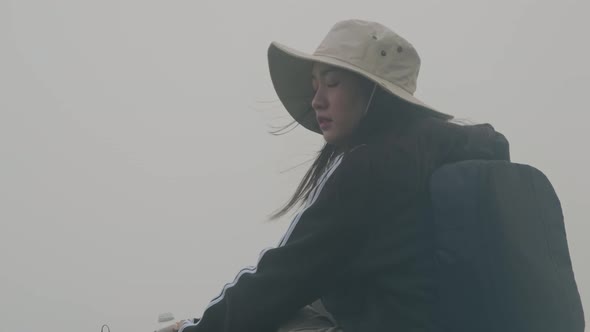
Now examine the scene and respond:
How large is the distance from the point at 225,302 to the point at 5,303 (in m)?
3.28

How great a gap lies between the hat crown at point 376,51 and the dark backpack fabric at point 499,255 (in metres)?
0.20

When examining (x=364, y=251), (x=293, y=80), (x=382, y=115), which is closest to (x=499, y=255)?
(x=364, y=251)

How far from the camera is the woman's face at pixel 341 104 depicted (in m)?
0.68

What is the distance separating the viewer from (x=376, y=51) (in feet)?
2.15

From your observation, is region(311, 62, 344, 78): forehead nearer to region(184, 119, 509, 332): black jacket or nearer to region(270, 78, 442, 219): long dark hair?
region(270, 78, 442, 219): long dark hair

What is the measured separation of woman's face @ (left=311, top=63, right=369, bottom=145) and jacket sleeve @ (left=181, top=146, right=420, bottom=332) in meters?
0.16

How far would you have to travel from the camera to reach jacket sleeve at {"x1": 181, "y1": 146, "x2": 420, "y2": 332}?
0.52 m

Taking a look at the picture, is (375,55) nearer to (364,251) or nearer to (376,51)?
(376,51)

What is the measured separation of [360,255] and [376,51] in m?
0.27

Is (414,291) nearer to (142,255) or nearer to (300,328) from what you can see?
(300,328)

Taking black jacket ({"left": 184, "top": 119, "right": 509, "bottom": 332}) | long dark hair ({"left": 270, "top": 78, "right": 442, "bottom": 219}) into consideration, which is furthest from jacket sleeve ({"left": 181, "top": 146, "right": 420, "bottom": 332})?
long dark hair ({"left": 270, "top": 78, "right": 442, "bottom": 219})

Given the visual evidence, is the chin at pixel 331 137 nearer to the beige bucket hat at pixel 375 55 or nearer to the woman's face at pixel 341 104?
the woman's face at pixel 341 104

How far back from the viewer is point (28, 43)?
4441 millimetres

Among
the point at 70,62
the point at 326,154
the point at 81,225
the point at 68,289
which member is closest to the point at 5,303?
the point at 68,289
